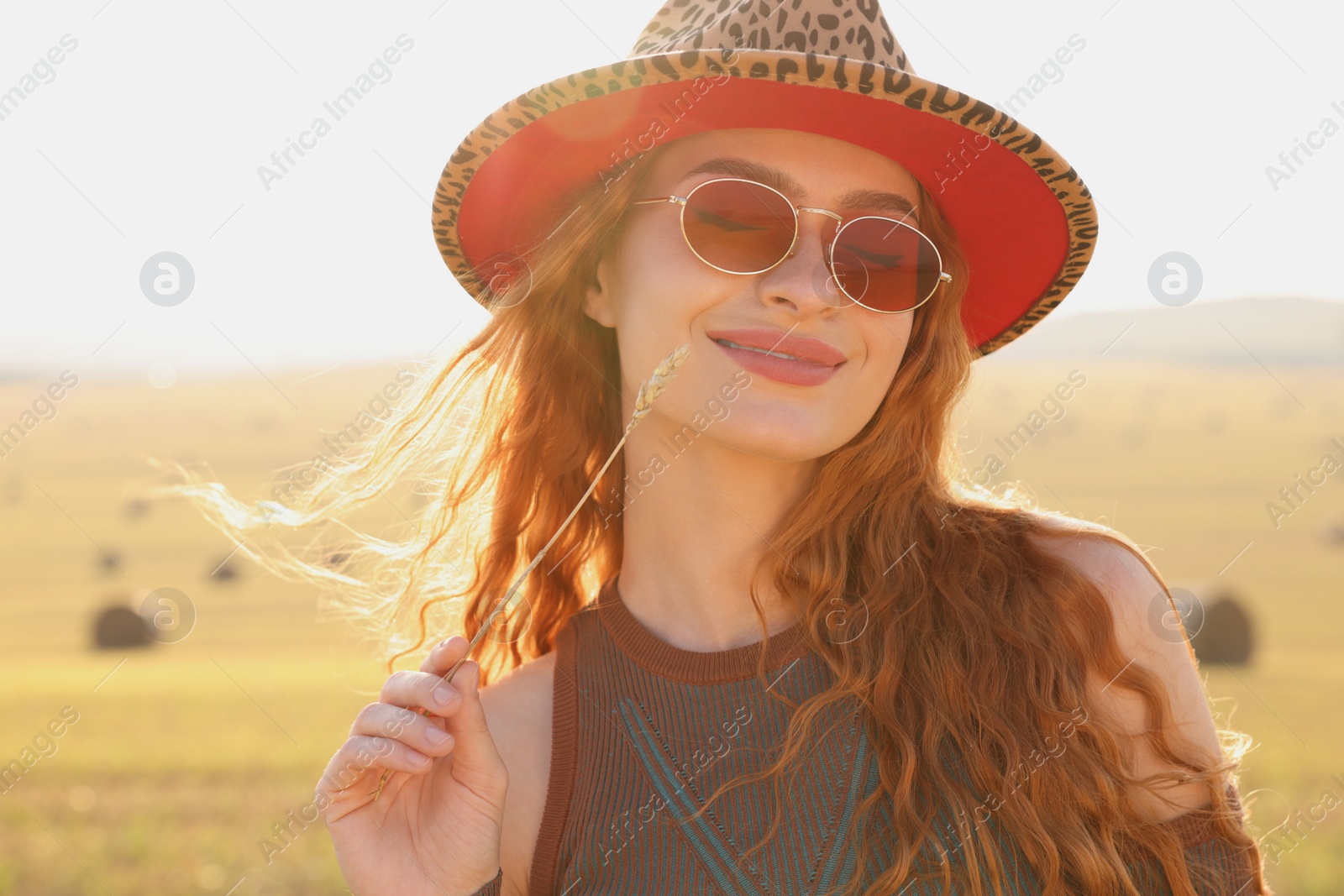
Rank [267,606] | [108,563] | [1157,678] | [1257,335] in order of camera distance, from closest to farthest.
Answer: [1157,678] → [267,606] → [108,563] → [1257,335]

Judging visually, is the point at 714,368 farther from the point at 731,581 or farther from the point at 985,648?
the point at 985,648

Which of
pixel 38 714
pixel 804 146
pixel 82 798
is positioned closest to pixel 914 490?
pixel 804 146

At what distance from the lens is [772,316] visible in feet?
7.92

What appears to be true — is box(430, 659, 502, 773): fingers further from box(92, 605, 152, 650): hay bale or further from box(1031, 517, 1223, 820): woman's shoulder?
box(92, 605, 152, 650): hay bale

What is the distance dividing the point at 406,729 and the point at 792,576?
0.97m

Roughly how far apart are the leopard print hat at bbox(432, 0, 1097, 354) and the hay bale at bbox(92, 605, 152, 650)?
13.8 metres

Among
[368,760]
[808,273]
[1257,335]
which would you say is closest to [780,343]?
[808,273]

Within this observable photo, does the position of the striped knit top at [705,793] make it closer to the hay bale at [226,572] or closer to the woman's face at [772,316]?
the woman's face at [772,316]

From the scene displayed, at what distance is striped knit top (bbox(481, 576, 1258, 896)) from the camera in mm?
2148

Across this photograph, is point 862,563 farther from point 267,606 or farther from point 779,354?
point 267,606

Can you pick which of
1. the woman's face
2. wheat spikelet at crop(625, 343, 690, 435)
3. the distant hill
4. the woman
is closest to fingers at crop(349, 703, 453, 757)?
the woman

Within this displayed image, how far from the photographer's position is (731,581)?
2.66 m

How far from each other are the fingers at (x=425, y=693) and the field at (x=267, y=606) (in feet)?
3.68
